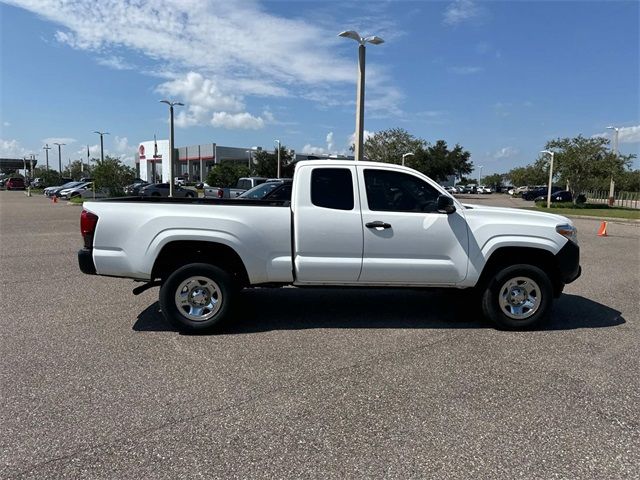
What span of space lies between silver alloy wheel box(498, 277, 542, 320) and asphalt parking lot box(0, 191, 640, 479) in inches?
10.4

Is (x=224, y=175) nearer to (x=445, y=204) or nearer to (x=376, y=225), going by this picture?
(x=376, y=225)

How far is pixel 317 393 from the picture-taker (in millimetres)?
3961

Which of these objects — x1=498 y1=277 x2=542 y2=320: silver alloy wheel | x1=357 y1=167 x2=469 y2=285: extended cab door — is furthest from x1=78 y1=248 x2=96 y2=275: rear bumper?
x1=498 y1=277 x2=542 y2=320: silver alloy wheel

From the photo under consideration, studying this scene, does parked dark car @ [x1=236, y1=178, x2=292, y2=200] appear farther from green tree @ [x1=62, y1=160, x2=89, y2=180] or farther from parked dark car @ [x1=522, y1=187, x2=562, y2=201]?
green tree @ [x1=62, y1=160, x2=89, y2=180]

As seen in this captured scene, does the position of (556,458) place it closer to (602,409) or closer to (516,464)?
(516,464)

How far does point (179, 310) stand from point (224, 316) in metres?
0.49

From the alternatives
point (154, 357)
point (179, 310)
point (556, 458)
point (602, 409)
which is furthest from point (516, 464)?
point (179, 310)

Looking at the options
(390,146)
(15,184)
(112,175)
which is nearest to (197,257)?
(112,175)

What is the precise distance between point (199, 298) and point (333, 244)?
160cm

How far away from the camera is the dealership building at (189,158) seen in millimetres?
90838

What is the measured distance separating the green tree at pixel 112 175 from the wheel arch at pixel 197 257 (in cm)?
2761

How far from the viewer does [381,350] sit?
4.95m

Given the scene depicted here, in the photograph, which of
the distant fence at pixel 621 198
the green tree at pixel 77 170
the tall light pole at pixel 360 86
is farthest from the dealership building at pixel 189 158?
the tall light pole at pixel 360 86

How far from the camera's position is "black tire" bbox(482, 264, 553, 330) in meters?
5.60
